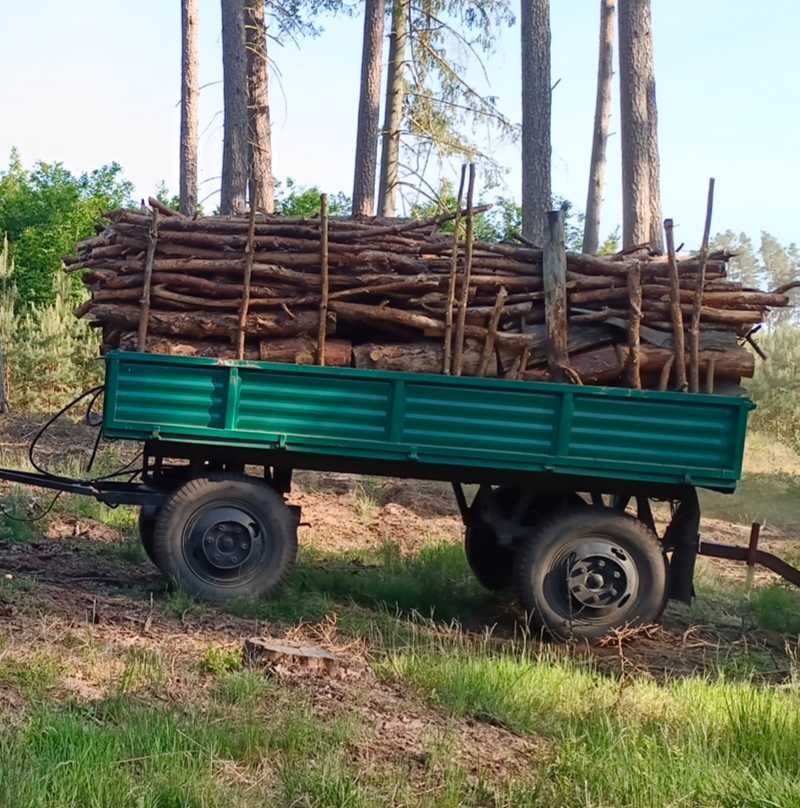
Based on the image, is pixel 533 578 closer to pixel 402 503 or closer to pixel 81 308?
pixel 81 308

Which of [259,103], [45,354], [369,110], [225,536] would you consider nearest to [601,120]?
[369,110]

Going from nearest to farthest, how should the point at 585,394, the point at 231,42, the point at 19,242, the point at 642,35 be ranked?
the point at 585,394
the point at 231,42
the point at 642,35
the point at 19,242

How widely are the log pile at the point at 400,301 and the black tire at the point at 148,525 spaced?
117 cm

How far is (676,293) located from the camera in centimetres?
780

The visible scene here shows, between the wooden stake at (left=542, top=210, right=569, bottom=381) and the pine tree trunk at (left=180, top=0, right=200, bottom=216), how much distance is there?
47.0 ft

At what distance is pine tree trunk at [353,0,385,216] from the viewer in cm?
1931

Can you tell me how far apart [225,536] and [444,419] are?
64.3 inches

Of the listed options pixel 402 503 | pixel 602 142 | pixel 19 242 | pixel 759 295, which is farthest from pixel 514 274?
pixel 602 142

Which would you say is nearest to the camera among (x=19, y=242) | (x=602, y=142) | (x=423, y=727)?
(x=423, y=727)

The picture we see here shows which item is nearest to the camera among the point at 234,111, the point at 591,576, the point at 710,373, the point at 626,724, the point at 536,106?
the point at 626,724

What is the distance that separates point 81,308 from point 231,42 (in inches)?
369

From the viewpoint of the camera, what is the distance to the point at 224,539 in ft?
25.2

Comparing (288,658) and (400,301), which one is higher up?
(400,301)

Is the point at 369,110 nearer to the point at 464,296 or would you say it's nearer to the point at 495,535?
the point at 464,296
